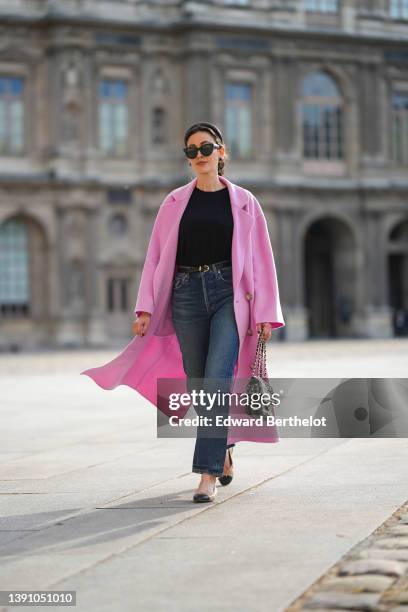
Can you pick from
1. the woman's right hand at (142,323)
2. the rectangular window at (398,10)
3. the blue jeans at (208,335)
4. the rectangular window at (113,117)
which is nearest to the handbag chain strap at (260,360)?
the blue jeans at (208,335)

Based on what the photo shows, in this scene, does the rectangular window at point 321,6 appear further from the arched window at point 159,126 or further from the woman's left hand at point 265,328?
the woman's left hand at point 265,328

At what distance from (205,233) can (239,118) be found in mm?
40035

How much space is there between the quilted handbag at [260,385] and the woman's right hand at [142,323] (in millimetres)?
689

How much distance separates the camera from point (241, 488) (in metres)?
7.87

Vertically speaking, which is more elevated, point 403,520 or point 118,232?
point 118,232

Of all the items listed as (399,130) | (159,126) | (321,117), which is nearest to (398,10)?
(399,130)

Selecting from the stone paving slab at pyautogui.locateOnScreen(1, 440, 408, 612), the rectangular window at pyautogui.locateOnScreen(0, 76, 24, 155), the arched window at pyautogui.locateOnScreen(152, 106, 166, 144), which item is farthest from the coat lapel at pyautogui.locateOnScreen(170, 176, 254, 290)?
the arched window at pyautogui.locateOnScreen(152, 106, 166, 144)

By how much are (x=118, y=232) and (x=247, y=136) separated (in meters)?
6.08

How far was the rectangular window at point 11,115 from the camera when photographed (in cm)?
4478

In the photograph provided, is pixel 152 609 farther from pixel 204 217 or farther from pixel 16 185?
pixel 16 185

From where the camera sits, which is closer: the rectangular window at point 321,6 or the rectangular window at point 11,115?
the rectangular window at point 11,115

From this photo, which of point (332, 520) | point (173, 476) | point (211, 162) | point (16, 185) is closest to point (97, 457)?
point (173, 476)

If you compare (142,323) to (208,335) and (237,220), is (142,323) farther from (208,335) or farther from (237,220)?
(237,220)

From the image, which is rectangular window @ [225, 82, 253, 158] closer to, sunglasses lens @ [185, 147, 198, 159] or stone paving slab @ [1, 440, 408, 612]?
sunglasses lens @ [185, 147, 198, 159]
